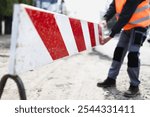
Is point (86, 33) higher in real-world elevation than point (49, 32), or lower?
lower

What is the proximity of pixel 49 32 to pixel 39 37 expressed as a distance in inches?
7.9

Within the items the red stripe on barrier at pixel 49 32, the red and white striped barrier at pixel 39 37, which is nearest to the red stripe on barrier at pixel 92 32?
the red and white striped barrier at pixel 39 37

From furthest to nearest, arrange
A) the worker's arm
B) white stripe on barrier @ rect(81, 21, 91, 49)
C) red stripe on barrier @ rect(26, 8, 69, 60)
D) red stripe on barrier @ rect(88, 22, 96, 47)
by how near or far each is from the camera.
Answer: the worker's arm < red stripe on barrier @ rect(88, 22, 96, 47) < white stripe on barrier @ rect(81, 21, 91, 49) < red stripe on barrier @ rect(26, 8, 69, 60)

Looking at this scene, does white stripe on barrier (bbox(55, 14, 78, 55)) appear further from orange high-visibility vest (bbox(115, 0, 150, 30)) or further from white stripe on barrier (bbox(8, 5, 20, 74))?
orange high-visibility vest (bbox(115, 0, 150, 30))

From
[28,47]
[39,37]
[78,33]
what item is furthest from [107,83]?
[28,47]

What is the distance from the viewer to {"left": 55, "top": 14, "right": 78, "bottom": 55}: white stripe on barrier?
327cm

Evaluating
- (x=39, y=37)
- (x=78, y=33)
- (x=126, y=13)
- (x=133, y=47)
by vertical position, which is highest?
(x=39, y=37)

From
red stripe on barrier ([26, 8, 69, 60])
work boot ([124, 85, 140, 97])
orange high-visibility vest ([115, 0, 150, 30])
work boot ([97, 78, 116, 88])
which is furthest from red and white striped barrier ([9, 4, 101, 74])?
work boot ([97, 78, 116, 88])

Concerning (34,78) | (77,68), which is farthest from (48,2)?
(34,78)

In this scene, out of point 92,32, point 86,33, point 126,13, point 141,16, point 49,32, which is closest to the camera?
point 49,32

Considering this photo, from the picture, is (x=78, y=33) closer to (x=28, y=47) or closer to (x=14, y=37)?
(x=28, y=47)

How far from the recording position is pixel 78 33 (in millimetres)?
3996

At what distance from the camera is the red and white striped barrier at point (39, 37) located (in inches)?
96.6

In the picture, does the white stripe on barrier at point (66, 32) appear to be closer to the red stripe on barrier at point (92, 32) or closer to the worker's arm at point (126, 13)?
the red stripe on barrier at point (92, 32)
